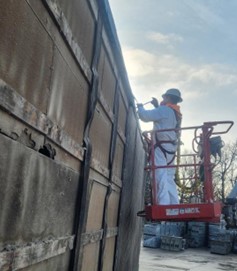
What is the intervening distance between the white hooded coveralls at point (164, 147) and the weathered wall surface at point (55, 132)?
3.71 feet

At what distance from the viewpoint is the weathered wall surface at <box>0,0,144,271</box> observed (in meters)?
1.76

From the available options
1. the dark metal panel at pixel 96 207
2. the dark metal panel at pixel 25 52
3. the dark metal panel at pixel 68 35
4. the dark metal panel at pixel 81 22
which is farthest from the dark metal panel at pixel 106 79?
the dark metal panel at pixel 25 52

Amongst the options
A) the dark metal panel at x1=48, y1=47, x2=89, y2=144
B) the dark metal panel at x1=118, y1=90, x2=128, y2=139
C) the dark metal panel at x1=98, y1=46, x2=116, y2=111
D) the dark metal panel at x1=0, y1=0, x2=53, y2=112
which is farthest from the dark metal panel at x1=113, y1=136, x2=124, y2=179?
the dark metal panel at x1=0, y1=0, x2=53, y2=112

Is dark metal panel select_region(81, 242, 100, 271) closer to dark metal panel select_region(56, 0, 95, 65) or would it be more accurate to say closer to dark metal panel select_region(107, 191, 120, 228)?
dark metal panel select_region(107, 191, 120, 228)

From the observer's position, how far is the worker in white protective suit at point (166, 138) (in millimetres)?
5129

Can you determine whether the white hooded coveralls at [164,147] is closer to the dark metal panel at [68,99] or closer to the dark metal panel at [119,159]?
the dark metal panel at [119,159]

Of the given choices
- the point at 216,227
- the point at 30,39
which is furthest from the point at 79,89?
the point at 216,227

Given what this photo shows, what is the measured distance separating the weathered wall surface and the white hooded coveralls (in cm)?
113

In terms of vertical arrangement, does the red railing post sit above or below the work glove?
below

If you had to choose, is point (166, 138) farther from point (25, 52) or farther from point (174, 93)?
point (25, 52)

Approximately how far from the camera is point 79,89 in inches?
112

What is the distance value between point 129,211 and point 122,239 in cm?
74

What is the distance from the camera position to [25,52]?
1877mm

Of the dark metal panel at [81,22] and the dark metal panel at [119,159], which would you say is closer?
the dark metal panel at [81,22]
